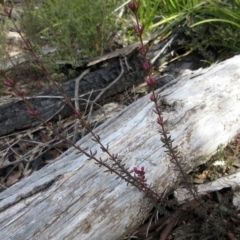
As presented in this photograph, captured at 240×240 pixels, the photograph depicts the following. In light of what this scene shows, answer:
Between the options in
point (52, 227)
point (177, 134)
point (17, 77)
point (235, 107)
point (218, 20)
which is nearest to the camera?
point (52, 227)

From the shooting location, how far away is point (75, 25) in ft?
13.0

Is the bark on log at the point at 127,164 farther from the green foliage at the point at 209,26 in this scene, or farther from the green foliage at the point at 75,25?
the green foliage at the point at 75,25

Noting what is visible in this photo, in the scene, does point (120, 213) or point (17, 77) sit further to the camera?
point (17, 77)

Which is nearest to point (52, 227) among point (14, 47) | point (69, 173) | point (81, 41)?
point (69, 173)

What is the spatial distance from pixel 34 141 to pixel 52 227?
4.07 ft

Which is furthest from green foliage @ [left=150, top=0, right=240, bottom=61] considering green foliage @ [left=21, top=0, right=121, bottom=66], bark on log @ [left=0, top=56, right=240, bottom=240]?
bark on log @ [left=0, top=56, right=240, bottom=240]

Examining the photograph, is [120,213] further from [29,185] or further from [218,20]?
[218,20]

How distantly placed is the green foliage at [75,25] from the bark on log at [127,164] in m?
1.27

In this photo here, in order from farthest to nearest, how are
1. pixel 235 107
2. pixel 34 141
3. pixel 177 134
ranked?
pixel 34 141 → pixel 235 107 → pixel 177 134

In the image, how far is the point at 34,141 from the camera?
3.26m

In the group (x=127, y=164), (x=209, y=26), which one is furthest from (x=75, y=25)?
(x=127, y=164)

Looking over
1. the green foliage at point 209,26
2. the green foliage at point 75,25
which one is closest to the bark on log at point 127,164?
the green foliage at point 209,26

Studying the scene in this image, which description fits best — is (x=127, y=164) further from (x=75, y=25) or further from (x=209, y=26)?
(x=209, y=26)

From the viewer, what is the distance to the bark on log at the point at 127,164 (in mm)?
2146
